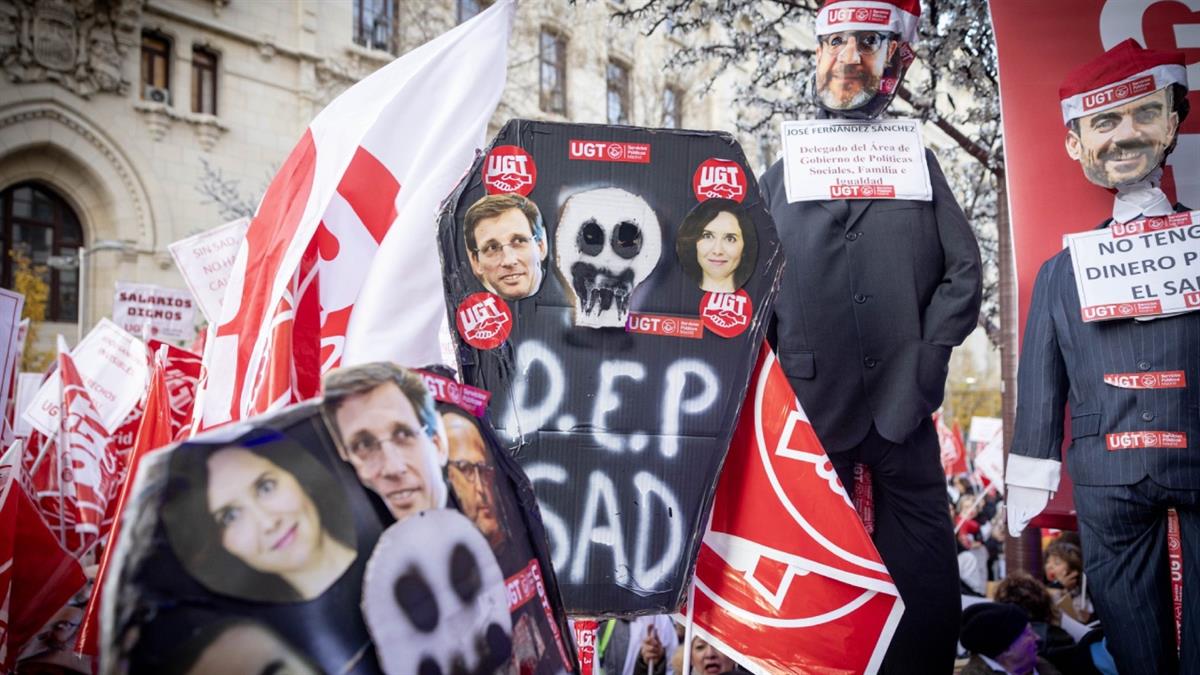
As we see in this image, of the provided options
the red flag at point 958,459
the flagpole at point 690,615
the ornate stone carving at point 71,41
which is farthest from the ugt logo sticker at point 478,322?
the ornate stone carving at point 71,41

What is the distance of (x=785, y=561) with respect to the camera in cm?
219

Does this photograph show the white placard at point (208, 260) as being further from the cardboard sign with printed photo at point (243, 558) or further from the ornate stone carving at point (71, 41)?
the ornate stone carving at point (71, 41)

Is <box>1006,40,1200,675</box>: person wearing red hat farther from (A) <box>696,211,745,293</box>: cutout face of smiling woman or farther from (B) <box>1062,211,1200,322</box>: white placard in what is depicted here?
(A) <box>696,211,745,293</box>: cutout face of smiling woman

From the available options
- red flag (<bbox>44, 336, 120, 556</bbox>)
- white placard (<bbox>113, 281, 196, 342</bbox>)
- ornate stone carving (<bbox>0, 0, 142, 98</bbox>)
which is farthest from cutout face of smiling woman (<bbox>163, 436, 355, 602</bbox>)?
ornate stone carving (<bbox>0, 0, 142, 98</bbox>)

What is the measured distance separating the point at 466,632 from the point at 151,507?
42cm

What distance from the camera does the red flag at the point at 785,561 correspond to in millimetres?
2102

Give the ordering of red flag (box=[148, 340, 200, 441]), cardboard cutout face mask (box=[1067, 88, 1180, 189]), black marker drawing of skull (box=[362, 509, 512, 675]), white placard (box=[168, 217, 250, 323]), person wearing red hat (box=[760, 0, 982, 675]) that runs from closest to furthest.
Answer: black marker drawing of skull (box=[362, 509, 512, 675])
person wearing red hat (box=[760, 0, 982, 675])
cardboard cutout face mask (box=[1067, 88, 1180, 189])
red flag (box=[148, 340, 200, 441])
white placard (box=[168, 217, 250, 323])

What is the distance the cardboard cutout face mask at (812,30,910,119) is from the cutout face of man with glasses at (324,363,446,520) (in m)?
2.12

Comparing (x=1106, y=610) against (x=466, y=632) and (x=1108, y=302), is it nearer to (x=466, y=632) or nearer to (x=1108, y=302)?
(x=1108, y=302)

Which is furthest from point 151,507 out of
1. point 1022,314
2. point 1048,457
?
point 1022,314

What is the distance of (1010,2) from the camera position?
3.87 m

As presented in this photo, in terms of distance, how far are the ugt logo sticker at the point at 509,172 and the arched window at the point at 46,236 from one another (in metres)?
18.6

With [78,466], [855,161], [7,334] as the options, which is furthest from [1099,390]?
[78,466]

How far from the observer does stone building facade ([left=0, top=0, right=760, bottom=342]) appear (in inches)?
690
